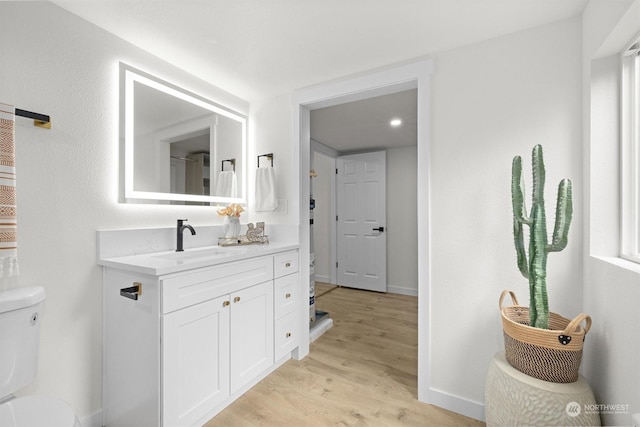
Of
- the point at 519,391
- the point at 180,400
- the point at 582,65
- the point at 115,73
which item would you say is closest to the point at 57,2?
the point at 115,73

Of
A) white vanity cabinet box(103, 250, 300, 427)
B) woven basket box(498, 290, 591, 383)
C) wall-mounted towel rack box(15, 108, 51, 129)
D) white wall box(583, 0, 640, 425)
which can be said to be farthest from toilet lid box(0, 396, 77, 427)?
white wall box(583, 0, 640, 425)

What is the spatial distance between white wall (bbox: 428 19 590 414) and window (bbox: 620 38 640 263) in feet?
0.67

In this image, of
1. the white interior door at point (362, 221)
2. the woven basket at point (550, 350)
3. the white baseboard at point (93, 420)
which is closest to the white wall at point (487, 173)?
the woven basket at point (550, 350)

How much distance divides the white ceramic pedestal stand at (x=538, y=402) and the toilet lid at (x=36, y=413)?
1.68 meters

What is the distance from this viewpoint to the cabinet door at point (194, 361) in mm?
1396

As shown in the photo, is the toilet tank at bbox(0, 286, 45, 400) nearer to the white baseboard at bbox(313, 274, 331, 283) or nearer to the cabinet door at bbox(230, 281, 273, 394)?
the cabinet door at bbox(230, 281, 273, 394)

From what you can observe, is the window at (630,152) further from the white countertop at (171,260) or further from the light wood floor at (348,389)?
the white countertop at (171,260)

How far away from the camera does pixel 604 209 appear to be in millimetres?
1303

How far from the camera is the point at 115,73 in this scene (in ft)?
5.58

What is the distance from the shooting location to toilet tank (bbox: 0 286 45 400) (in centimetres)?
116

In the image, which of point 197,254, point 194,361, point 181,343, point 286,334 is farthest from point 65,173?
point 286,334

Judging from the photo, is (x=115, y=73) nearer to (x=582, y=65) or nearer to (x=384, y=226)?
(x=582, y=65)

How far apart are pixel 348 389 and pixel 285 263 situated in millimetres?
974

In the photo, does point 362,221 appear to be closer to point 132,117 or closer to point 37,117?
point 132,117
